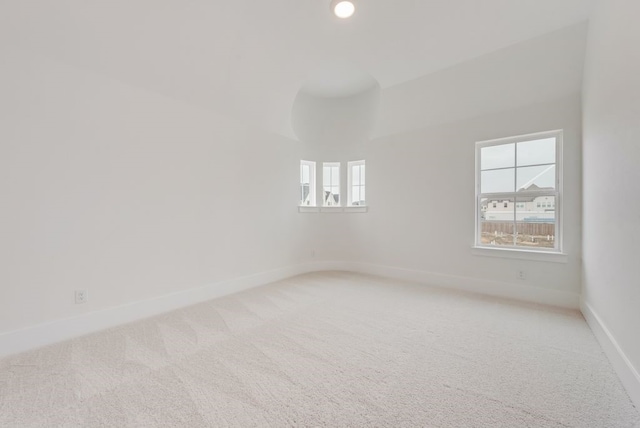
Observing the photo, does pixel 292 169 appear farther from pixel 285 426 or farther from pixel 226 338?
pixel 285 426

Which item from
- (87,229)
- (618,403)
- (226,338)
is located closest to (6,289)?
(87,229)

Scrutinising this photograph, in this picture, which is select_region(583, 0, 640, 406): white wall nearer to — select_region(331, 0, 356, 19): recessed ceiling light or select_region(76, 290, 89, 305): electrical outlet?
select_region(331, 0, 356, 19): recessed ceiling light

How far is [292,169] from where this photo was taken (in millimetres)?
4344

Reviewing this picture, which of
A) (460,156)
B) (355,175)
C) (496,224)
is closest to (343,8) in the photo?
(460,156)

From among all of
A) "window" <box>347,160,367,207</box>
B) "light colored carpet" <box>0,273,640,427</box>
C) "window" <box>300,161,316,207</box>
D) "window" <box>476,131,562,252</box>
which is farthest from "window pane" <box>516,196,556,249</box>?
"window" <box>300,161,316,207</box>

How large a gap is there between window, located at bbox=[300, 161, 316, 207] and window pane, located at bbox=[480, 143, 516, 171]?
8.60 feet

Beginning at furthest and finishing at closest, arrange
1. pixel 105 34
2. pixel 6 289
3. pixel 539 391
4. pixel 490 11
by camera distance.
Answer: pixel 490 11, pixel 105 34, pixel 6 289, pixel 539 391

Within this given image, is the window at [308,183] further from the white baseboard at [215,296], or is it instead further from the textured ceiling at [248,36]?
the textured ceiling at [248,36]

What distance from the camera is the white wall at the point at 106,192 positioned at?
77.5 inches

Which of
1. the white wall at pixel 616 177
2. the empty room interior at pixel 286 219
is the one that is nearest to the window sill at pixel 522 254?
the empty room interior at pixel 286 219

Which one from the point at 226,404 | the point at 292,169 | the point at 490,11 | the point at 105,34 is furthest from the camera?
the point at 292,169

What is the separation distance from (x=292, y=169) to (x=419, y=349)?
10.4 feet

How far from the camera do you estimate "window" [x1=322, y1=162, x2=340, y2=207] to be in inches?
191

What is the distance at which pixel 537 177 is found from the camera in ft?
10.3
